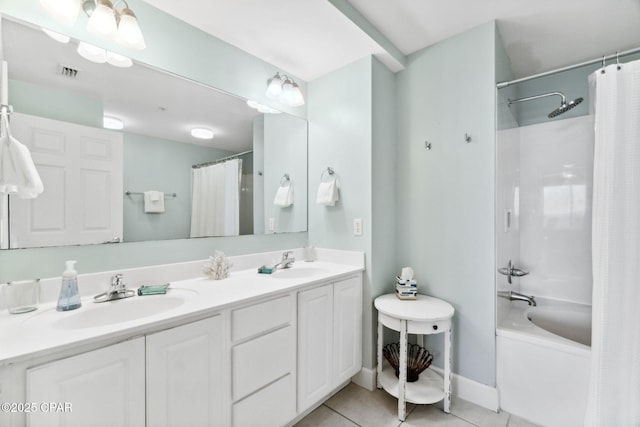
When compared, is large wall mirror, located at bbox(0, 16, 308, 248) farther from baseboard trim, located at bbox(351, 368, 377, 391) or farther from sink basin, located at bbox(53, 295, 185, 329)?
baseboard trim, located at bbox(351, 368, 377, 391)

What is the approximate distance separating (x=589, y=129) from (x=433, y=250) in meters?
1.59

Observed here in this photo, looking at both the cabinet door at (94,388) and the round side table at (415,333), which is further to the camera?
the round side table at (415,333)

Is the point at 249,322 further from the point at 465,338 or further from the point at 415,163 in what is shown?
the point at 415,163

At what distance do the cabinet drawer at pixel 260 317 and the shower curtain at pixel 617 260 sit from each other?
158 cm

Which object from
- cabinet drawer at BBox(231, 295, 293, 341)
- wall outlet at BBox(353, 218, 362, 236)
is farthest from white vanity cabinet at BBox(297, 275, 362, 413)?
wall outlet at BBox(353, 218, 362, 236)

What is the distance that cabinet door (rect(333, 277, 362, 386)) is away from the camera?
1.75 meters

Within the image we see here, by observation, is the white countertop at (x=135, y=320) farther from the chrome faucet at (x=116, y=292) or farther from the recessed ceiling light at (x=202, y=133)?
the recessed ceiling light at (x=202, y=133)

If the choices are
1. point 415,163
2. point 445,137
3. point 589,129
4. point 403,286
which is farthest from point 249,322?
point 589,129

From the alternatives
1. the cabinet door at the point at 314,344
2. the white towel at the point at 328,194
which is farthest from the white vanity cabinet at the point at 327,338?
the white towel at the point at 328,194

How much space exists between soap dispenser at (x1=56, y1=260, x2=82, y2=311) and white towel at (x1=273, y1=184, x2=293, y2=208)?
1273 mm

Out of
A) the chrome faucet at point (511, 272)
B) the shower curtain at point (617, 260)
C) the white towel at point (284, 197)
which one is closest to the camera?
the shower curtain at point (617, 260)

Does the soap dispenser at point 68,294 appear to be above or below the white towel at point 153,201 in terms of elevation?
below

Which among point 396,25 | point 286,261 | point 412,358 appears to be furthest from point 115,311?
point 396,25

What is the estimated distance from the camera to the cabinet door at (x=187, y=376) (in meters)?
0.99
